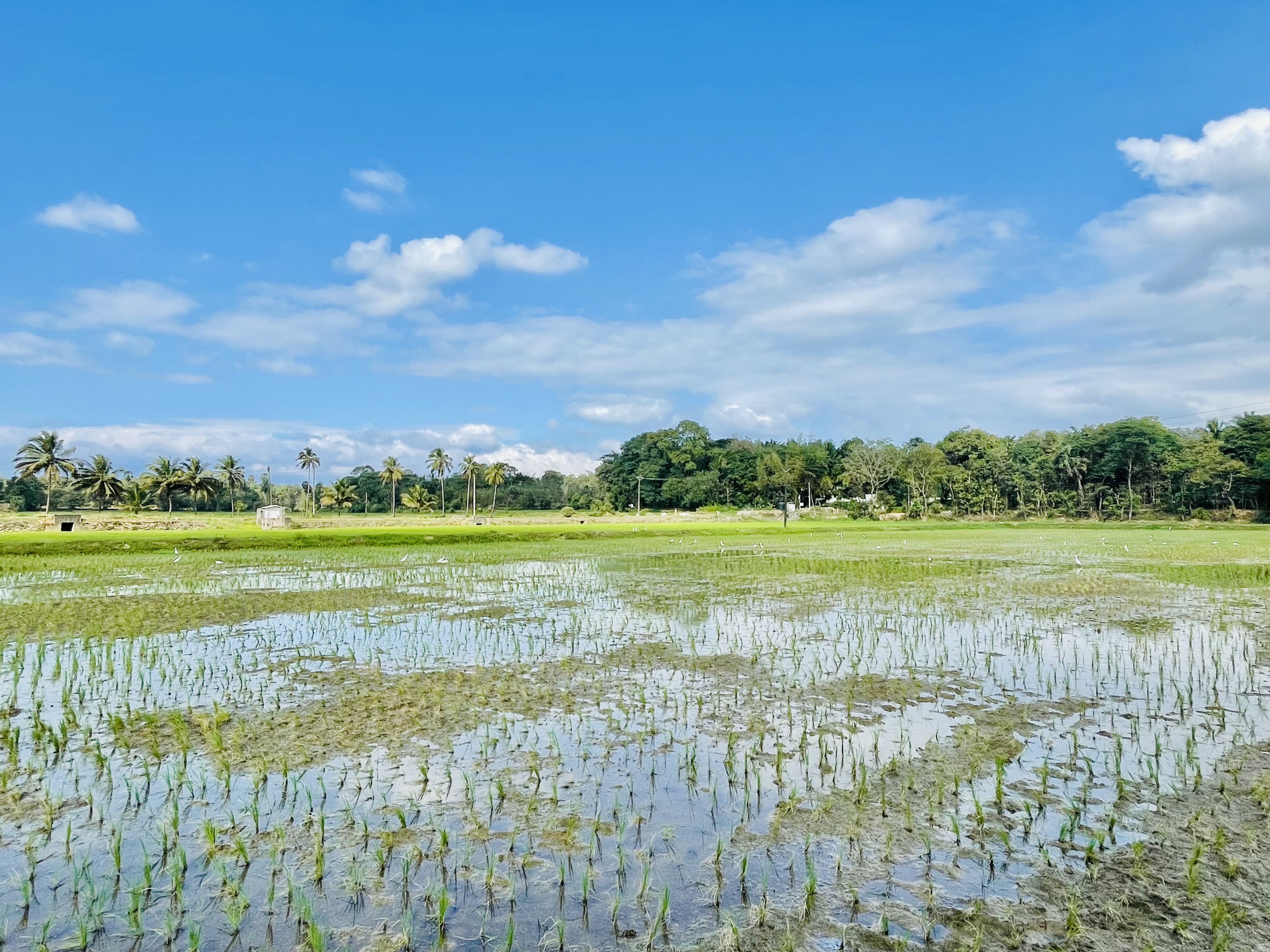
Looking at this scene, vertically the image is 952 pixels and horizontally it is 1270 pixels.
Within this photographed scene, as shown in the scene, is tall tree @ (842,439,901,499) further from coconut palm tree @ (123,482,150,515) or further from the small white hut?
coconut palm tree @ (123,482,150,515)

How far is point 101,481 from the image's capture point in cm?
6619

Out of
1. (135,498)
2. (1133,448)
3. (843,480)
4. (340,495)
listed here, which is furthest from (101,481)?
(1133,448)

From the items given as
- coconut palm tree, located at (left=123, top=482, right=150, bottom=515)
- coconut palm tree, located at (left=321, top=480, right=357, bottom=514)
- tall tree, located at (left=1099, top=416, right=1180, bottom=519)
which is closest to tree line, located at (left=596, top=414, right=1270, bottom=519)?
tall tree, located at (left=1099, top=416, right=1180, bottom=519)

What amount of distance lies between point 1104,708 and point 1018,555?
2181 cm

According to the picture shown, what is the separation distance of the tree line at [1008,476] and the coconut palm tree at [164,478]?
48.6 metres

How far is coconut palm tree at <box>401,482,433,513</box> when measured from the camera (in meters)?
84.8

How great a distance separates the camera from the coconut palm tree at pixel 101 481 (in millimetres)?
65625

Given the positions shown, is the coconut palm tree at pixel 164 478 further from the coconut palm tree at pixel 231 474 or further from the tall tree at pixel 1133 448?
the tall tree at pixel 1133 448

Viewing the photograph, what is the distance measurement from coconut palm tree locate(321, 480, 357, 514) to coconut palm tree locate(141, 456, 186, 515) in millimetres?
17274

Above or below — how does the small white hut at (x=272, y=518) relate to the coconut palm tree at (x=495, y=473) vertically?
below

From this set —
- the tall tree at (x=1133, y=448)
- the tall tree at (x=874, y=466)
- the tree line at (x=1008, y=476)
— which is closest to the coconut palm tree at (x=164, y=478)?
the tree line at (x=1008, y=476)

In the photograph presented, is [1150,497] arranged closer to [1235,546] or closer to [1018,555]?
[1235,546]

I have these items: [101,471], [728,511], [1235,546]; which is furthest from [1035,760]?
[101,471]

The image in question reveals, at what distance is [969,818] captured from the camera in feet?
14.9
